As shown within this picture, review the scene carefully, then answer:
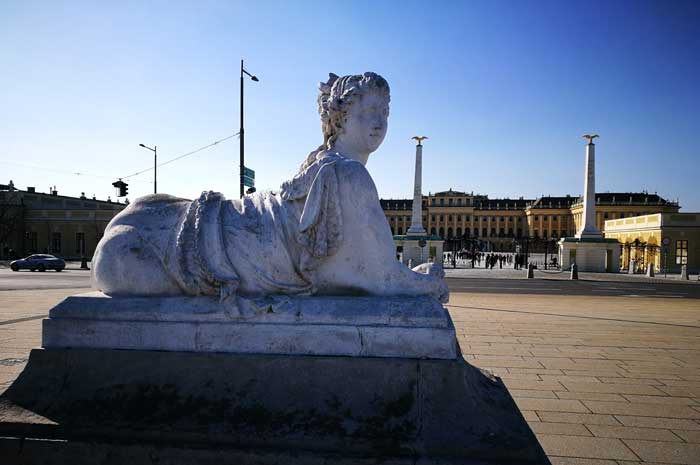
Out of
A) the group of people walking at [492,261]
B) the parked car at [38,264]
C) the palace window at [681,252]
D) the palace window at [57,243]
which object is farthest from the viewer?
the palace window at [57,243]

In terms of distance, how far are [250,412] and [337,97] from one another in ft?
5.81

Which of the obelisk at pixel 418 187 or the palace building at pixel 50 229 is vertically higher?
the obelisk at pixel 418 187

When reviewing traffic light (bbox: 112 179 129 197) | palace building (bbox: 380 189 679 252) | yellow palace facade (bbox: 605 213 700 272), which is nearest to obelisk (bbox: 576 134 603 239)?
yellow palace facade (bbox: 605 213 700 272)

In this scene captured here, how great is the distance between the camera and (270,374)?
2.14 metres

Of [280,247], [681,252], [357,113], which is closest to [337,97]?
[357,113]

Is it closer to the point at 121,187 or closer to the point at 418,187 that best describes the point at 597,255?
the point at 418,187

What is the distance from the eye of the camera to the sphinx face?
8.31ft

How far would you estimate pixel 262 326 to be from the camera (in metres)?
2.19

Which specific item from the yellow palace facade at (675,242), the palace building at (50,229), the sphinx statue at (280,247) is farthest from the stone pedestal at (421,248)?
the sphinx statue at (280,247)

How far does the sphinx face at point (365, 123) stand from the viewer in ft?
8.31

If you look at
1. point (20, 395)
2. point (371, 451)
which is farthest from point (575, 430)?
point (20, 395)

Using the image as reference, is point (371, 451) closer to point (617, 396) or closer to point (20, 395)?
point (20, 395)

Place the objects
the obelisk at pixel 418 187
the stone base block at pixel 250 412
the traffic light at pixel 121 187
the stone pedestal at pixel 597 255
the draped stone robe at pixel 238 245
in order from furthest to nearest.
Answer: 1. the obelisk at pixel 418 187
2. the stone pedestal at pixel 597 255
3. the traffic light at pixel 121 187
4. the draped stone robe at pixel 238 245
5. the stone base block at pixel 250 412

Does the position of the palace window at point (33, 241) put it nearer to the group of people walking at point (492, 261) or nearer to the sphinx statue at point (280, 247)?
the group of people walking at point (492, 261)
